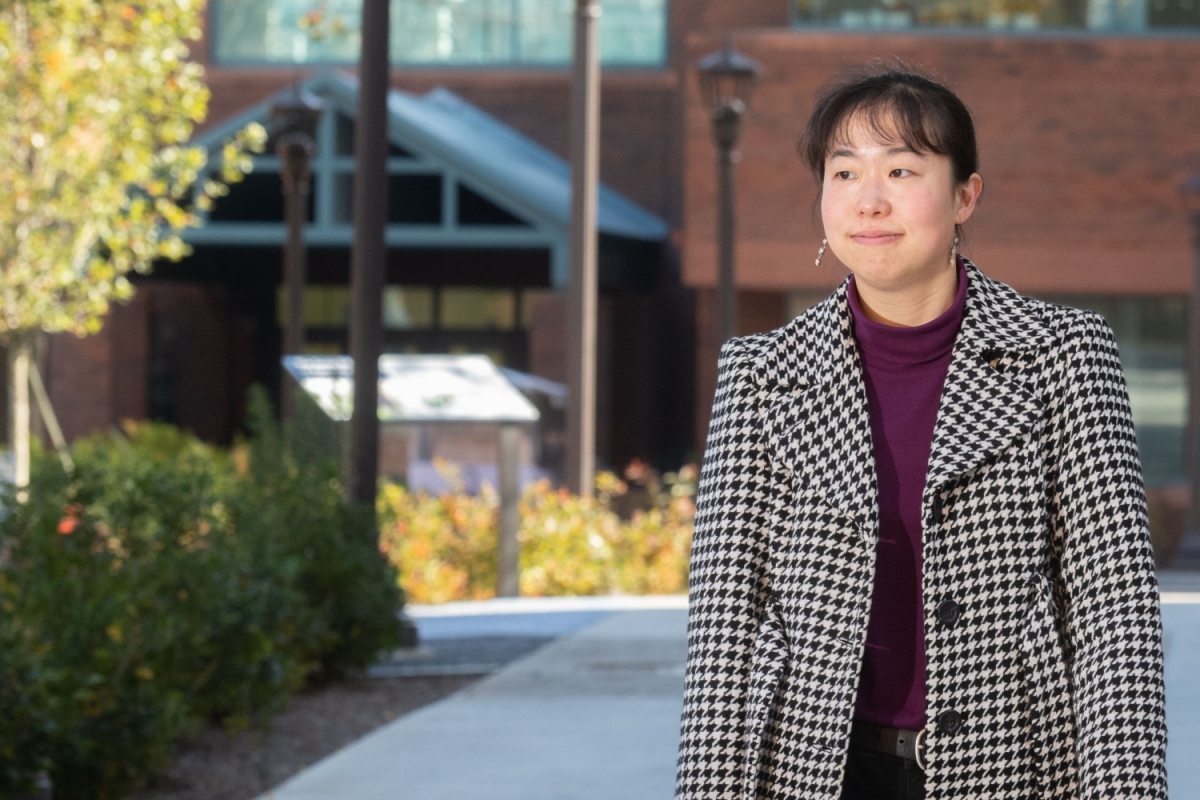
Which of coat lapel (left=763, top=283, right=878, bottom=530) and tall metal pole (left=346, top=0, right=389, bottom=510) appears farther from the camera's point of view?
tall metal pole (left=346, top=0, right=389, bottom=510)

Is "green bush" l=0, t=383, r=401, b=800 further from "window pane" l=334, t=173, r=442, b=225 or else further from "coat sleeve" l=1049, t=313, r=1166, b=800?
"window pane" l=334, t=173, r=442, b=225

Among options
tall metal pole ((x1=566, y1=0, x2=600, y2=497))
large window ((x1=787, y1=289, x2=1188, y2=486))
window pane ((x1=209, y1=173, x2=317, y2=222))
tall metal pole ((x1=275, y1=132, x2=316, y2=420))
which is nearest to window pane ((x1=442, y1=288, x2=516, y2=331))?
window pane ((x1=209, y1=173, x2=317, y2=222))

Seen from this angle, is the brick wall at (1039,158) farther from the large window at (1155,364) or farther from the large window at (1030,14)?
the large window at (1155,364)

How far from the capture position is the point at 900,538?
2.43m

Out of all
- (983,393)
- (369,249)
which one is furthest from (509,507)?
(983,393)

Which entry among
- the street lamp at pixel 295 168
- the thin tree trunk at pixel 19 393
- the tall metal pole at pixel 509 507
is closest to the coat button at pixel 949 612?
the tall metal pole at pixel 509 507

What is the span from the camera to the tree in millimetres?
15578

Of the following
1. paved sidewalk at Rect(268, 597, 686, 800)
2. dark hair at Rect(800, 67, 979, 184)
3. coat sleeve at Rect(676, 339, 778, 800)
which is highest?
dark hair at Rect(800, 67, 979, 184)

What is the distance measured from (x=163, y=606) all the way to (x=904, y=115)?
15.3 ft

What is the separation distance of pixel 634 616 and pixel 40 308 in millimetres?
7133

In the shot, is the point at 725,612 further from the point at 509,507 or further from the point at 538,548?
the point at 538,548

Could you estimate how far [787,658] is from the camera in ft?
8.04

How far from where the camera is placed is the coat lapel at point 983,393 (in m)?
2.37

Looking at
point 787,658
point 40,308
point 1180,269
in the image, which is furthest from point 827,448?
point 1180,269
